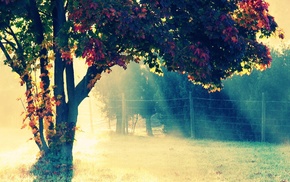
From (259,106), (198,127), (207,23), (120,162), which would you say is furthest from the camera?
(198,127)

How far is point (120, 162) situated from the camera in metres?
14.6

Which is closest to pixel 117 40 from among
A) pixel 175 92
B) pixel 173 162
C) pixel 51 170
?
pixel 51 170

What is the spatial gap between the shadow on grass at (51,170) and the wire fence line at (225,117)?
404 inches

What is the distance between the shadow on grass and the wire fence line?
10.3m

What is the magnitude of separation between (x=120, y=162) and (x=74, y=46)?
17.6 ft

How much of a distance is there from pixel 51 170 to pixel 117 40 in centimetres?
402

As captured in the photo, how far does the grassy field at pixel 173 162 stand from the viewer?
37.0ft

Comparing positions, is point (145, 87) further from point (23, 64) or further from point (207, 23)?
point (207, 23)

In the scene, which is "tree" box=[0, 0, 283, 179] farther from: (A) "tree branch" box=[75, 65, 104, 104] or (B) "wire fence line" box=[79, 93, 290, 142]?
(B) "wire fence line" box=[79, 93, 290, 142]

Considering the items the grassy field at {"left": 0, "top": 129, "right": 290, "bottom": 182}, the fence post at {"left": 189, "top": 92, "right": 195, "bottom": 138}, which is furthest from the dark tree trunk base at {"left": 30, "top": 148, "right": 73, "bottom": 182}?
the fence post at {"left": 189, "top": 92, "right": 195, "bottom": 138}

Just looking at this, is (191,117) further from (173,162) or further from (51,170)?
(51,170)

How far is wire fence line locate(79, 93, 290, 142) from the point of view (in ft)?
65.9

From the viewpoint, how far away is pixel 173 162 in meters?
14.2

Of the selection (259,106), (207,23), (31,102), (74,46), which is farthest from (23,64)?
(259,106)
